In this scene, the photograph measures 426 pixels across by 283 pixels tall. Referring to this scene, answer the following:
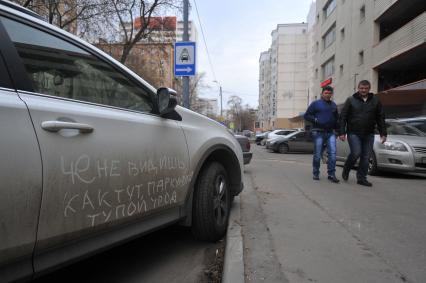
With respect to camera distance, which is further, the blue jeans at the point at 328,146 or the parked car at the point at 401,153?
the parked car at the point at 401,153

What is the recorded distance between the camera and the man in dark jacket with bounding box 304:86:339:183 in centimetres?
634

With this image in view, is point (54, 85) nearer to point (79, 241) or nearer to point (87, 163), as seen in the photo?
point (87, 163)

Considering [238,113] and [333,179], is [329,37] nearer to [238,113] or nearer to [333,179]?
[333,179]

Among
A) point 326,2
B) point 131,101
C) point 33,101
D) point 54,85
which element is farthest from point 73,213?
point 326,2

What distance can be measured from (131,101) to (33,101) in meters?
0.84

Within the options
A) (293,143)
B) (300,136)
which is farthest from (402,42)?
(293,143)

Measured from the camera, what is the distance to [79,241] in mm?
1825

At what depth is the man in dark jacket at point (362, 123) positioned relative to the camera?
5.92 meters

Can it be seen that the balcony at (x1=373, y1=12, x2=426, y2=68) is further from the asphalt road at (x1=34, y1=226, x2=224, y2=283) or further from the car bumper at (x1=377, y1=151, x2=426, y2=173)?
the asphalt road at (x1=34, y1=226, x2=224, y2=283)

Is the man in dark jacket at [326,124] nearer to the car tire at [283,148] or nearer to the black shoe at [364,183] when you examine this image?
the black shoe at [364,183]

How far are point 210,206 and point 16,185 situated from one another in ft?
5.73

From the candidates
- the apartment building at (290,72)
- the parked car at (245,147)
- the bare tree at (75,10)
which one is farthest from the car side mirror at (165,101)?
the apartment building at (290,72)

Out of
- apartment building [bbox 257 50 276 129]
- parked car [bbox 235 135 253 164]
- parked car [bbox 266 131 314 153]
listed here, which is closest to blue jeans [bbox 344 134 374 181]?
parked car [bbox 235 135 253 164]

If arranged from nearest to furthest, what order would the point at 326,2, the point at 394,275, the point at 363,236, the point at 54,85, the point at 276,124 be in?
Result: 1. the point at 54,85
2. the point at 394,275
3. the point at 363,236
4. the point at 326,2
5. the point at 276,124
